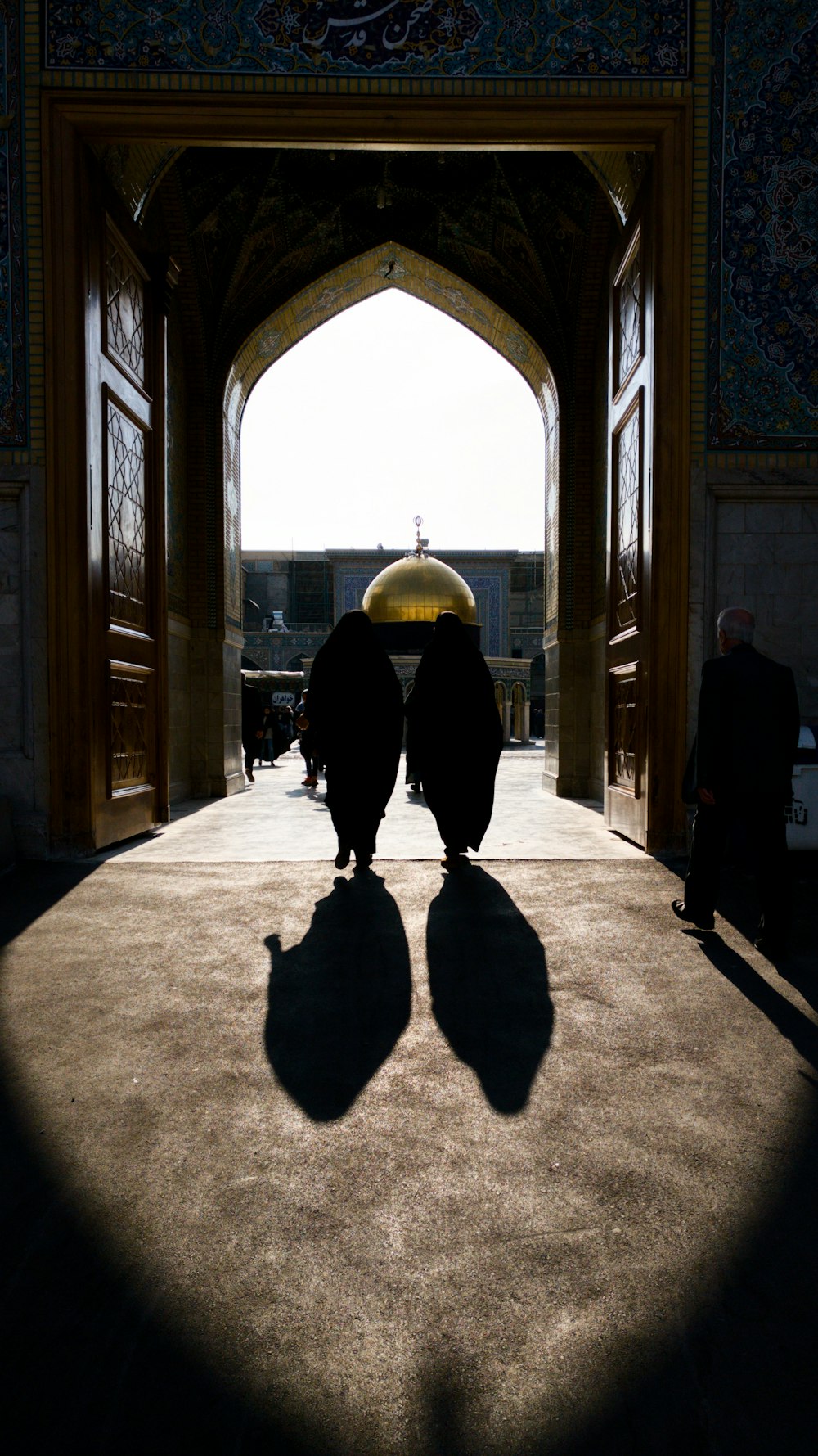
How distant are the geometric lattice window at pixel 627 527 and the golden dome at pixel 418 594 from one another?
460 inches

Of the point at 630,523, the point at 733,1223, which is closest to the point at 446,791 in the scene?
the point at 630,523

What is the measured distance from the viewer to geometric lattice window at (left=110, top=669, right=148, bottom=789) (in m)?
4.81

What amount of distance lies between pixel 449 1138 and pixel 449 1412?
691mm

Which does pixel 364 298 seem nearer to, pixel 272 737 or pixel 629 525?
pixel 629 525

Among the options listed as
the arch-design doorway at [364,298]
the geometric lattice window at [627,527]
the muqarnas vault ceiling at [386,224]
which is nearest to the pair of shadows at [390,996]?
the geometric lattice window at [627,527]

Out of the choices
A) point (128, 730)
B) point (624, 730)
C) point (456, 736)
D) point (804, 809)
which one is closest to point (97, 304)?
point (128, 730)

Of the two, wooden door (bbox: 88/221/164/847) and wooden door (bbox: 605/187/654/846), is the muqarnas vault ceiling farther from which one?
wooden door (bbox: 88/221/164/847)

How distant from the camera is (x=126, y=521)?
507 centimetres

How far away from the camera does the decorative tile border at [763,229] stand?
439 centimetres

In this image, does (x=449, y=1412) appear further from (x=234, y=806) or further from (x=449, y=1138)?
(x=234, y=806)

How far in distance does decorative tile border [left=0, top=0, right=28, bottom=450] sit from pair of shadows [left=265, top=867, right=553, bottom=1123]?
111 inches

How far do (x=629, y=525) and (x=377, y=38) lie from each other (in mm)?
2734

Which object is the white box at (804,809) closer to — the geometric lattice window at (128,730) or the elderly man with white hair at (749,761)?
the elderly man with white hair at (749,761)

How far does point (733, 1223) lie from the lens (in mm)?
A: 1491
